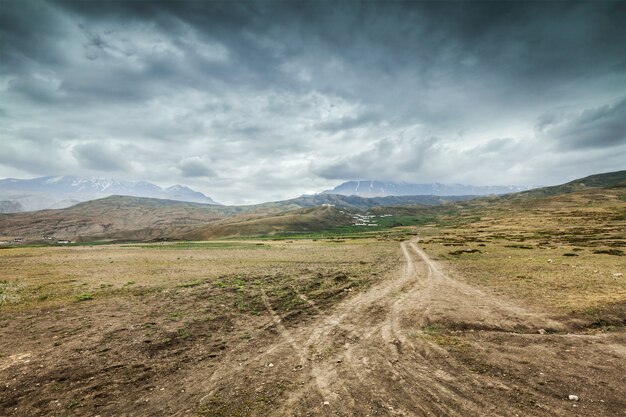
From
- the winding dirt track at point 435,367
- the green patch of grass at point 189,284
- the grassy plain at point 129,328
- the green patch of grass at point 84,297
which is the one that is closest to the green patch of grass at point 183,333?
the grassy plain at point 129,328

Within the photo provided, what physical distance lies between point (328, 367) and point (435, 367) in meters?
5.22

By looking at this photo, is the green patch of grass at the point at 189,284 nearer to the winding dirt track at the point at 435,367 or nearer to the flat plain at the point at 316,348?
the flat plain at the point at 316,348

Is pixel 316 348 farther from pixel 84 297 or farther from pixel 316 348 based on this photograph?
pixel 84 297

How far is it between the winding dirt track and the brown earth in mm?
62

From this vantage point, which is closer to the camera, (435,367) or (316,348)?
(435,367)

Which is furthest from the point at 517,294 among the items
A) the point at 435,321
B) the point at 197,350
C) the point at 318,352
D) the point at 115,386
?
the point at 115,386

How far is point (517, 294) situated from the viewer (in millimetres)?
27797

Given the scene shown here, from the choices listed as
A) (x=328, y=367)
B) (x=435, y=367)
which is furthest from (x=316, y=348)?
(x=435, y=367)

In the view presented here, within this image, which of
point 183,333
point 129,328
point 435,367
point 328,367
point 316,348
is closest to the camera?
point 435,367

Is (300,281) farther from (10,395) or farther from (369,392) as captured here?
(10,395)

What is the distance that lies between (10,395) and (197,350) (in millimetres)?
7700

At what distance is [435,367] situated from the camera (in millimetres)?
14773

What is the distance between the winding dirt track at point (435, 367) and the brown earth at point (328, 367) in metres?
0.06

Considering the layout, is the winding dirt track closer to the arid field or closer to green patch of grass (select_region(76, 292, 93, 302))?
the arid field
